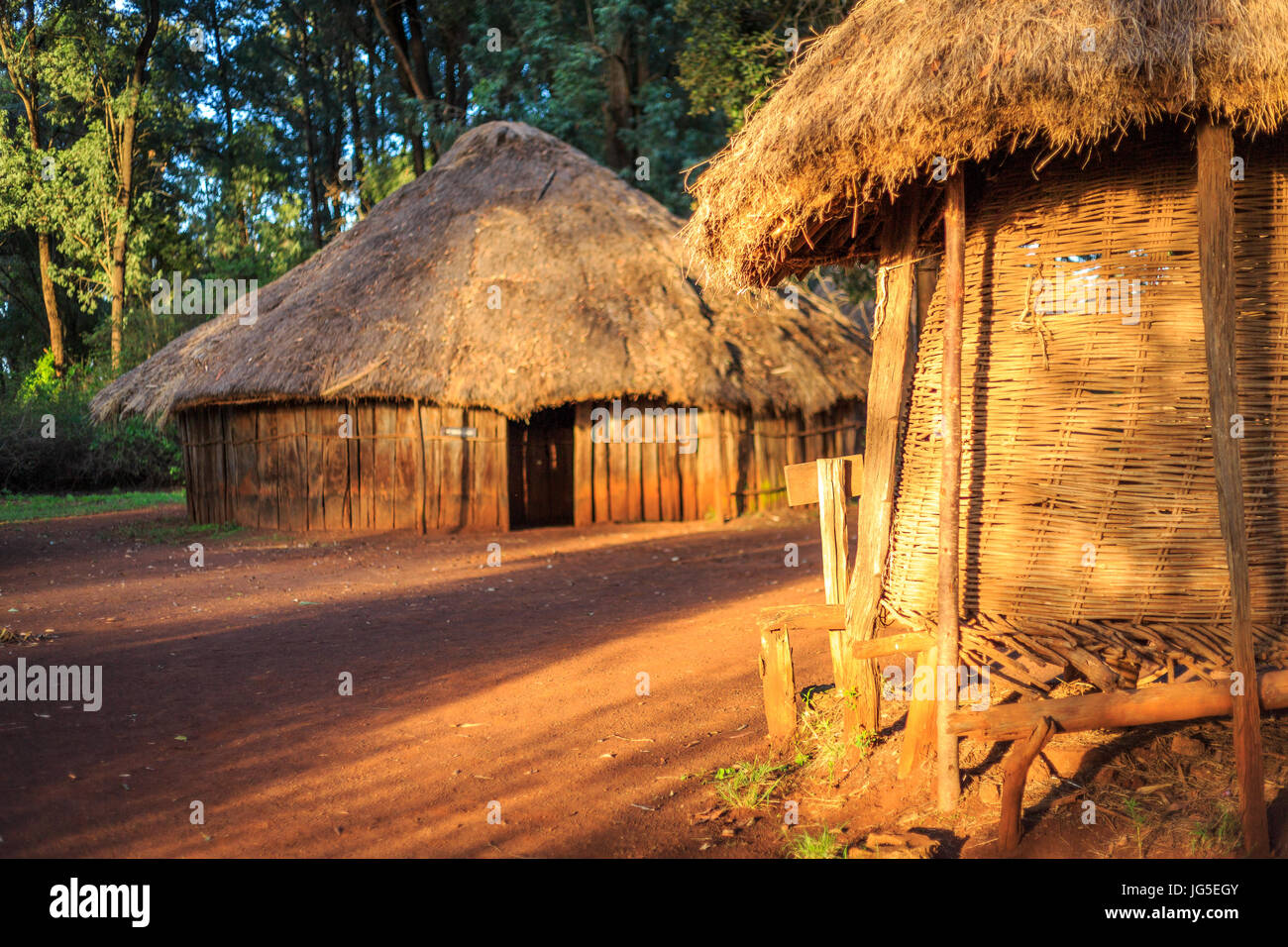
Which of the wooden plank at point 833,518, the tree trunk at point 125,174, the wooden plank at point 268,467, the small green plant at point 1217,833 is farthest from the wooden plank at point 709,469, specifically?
the tree trunk at point 125,174

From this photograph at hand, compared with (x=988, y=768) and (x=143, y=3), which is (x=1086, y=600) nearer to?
(x=988, y=768)

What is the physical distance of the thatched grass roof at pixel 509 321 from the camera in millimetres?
13344

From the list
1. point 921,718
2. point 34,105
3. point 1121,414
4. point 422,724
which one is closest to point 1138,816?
point 921,718

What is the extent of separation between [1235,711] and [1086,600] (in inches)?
23.8

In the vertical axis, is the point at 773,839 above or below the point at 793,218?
below

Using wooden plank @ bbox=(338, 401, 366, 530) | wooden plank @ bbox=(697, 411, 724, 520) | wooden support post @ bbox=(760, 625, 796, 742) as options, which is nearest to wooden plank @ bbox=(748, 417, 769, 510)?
wooden plank @ bbox=(697, 411, 724, 520)

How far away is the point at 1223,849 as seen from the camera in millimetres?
3273

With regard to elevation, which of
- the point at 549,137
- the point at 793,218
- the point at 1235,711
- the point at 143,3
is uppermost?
the point at 143,3

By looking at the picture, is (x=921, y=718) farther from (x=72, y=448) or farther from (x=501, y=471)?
(x=72, y=448)

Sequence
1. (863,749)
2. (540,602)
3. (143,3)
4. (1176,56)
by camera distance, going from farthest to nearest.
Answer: (143,3) → (540,602) → (863,749) → (1176,56)

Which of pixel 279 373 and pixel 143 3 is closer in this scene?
pixel 279 373

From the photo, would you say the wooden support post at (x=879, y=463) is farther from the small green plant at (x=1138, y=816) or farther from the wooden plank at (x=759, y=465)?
the wooden plank at (x=759, y=465)
